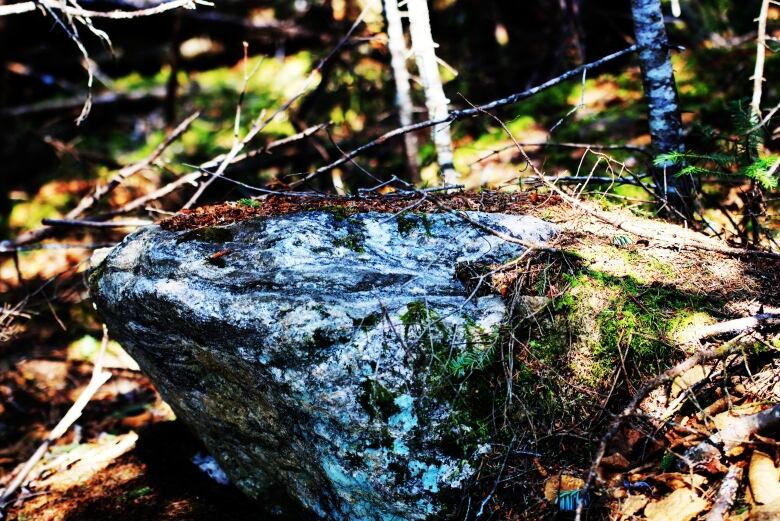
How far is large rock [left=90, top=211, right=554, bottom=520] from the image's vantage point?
104 inches

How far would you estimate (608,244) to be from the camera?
10.6 ft

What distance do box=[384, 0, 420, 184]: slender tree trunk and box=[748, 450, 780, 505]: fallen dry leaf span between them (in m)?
4.83

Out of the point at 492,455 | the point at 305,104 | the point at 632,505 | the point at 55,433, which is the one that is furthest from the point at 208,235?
the point at 305,104

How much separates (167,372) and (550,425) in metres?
2.29

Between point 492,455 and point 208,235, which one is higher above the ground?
point 208,235

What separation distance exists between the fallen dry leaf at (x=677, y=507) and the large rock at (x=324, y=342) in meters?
0.77

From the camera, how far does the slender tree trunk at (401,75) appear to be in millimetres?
5648

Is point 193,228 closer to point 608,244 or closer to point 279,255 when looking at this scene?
point 279,255

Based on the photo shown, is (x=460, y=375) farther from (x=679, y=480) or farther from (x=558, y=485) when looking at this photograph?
(x=679, y=480)

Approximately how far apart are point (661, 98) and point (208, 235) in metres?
3.56

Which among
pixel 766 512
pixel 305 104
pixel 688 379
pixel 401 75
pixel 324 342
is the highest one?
pixel 401 75

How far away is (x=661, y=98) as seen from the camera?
4297 millimetres

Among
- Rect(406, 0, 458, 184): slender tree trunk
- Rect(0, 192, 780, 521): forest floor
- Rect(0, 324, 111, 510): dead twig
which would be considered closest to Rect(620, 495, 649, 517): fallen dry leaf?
Rect(0, 192, 780, 521): forest floor

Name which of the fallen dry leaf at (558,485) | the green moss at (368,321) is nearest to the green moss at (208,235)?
the green moss at (368,321)
